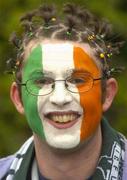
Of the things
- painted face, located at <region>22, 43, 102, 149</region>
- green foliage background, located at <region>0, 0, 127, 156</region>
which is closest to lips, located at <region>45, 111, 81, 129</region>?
painted face, located at <region>22, 43, 102, 149</region>

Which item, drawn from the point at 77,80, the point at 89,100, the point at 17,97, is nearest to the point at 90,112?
the point at 89,100

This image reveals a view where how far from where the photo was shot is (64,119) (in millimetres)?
3924

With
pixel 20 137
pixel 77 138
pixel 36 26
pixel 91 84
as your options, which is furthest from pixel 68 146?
pixel 20 137

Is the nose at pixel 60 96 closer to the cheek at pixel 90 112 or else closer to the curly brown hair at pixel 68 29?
the cheek at pixel 90 112

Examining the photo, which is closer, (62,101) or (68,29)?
(62,101)

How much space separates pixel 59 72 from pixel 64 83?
Answer: 6cm

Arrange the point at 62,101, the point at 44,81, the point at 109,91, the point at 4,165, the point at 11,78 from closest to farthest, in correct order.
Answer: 1. the point at 62,101
2. the point at 44,81
3. the point at 109,91
4. the point at 4,165
5. the point at 11,78

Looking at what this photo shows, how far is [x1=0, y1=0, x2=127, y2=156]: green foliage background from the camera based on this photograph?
20.3ft

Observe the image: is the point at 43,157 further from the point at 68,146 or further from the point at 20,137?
the point at 20,137

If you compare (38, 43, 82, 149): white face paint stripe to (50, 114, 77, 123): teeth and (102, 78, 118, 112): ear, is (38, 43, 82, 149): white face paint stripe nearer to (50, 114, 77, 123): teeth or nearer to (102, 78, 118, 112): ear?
(50, 114, 77, 123): teeth

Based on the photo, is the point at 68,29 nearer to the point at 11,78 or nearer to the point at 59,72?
the point at 59,72

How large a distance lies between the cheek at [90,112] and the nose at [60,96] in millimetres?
73

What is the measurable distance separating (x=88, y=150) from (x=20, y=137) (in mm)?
2469

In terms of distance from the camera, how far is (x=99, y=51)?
405 cm
